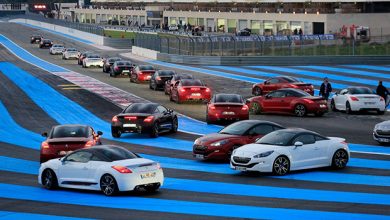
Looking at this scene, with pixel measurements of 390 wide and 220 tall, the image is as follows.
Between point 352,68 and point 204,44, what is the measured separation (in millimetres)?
12580

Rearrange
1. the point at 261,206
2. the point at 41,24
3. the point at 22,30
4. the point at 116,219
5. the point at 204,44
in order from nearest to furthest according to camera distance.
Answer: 1. the point at 116,219
2. the point at 261,206
3. the point at 204,44
4. the point at 22,30
5. the point at 41,24

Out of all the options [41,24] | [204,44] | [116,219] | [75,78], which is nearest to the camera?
[116,219]

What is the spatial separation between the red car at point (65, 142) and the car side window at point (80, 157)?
11.3ft

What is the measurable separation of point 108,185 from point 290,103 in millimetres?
18886

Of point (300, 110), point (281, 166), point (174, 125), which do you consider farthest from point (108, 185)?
point (300, 110)

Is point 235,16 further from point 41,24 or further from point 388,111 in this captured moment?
point 388,111

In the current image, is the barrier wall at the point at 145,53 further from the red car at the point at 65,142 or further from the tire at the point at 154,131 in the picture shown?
the red car at the point at 65,142

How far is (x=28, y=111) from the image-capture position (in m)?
41.6

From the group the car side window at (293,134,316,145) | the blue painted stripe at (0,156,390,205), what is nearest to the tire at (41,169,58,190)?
the blue painted stripe at (0,156,390,205)

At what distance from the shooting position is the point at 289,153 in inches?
906

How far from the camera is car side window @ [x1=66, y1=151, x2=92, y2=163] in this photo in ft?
68.6

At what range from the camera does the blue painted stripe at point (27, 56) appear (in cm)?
7091

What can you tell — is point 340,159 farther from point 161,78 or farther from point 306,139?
point 161,78

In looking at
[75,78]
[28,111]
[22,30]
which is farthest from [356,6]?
[28,111]
